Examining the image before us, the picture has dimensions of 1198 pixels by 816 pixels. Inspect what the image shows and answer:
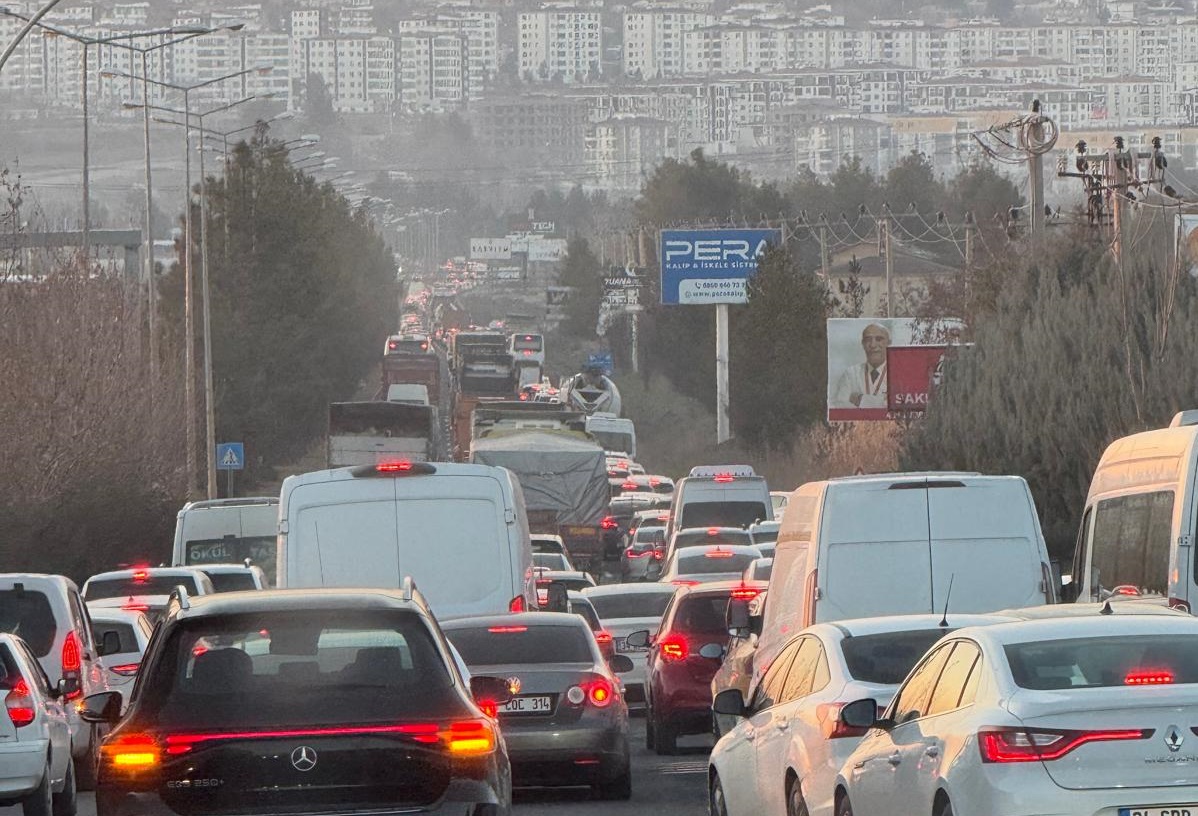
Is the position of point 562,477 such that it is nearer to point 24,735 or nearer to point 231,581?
point 231,581

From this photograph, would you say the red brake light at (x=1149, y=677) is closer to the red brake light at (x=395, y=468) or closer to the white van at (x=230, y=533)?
the red brake light at (x=395, y=468)

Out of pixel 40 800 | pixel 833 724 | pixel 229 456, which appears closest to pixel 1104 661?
pixel 833 724

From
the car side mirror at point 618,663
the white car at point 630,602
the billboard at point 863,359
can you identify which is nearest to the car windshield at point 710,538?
the white car at point 630,602

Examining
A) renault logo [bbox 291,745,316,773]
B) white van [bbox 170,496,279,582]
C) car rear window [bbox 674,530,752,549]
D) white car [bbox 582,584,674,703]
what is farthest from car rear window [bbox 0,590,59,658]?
car rear window [bbox 674,530,752,549]

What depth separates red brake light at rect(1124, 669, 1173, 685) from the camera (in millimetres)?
8844

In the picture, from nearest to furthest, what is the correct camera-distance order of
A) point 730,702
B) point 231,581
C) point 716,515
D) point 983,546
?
point 730,702 → point 983,546 → point 231,581 → point 716,515

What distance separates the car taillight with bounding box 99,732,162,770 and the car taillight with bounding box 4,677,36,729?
5821 mm

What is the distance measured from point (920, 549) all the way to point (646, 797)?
267cm

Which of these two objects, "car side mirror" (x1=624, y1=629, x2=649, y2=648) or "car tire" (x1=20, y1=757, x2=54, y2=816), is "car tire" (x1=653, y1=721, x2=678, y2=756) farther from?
"car tire" (x1=20, y1=757, x2=54, y2=816)

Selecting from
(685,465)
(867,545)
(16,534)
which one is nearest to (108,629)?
(867,545)

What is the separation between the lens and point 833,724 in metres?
11.0

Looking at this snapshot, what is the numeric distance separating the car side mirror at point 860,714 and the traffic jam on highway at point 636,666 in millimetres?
11

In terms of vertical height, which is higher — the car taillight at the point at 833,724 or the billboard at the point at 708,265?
the billboard at the point at 708,265

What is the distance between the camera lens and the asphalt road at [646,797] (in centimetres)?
1568
